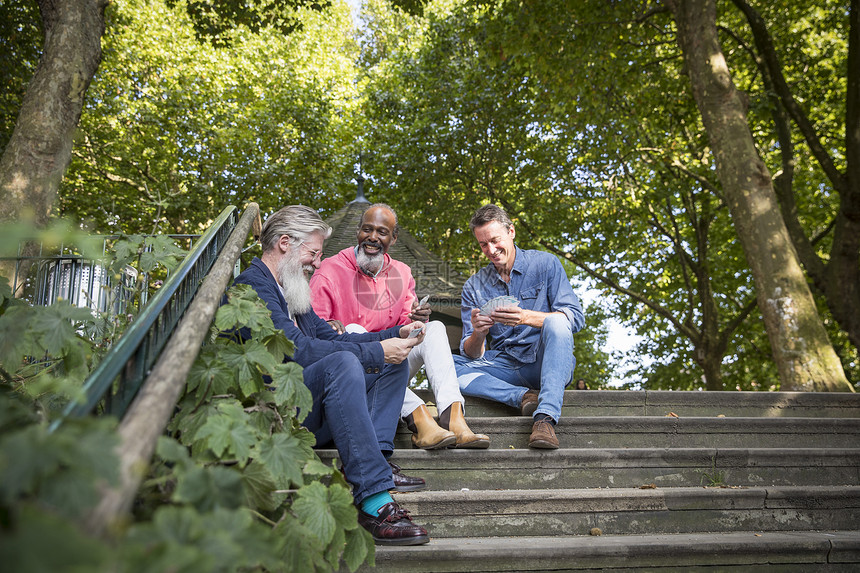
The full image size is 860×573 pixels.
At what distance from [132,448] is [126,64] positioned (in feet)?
52.8

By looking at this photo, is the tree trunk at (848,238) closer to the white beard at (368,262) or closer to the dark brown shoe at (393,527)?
the white beard at (368,262)

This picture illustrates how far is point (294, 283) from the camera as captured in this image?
3.20 m

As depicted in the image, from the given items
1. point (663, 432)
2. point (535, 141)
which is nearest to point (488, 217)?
point (663, 432)

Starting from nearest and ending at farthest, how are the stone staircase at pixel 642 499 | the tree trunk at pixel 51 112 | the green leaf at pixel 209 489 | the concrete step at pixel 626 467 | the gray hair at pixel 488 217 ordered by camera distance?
the green leaf at pixel 209 489 < the stone staircase at pixel 642 499 < the concrete step at pixel 626 467 < the gray hair at pixel 488 217 < the tree trunk at pixel 51 112

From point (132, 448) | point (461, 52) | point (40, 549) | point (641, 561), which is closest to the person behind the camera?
point (40, 549)

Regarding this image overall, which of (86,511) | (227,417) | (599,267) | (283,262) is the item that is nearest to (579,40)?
(599,267)

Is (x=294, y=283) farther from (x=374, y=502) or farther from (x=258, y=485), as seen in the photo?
(x=258, y=485)

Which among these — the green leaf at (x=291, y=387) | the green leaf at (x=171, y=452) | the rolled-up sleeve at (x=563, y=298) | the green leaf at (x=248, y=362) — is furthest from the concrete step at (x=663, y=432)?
the green leaf at (x=171, y=452)

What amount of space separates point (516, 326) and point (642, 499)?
4.88 feet

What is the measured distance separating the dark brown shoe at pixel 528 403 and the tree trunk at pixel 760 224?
312 cm

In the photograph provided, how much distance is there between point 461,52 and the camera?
13.4 m

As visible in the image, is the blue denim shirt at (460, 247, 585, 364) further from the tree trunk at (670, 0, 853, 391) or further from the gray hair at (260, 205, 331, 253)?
the tree trunk at (670, 0, 853, 391)

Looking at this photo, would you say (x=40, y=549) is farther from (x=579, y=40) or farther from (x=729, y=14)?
(x=729, y=14)

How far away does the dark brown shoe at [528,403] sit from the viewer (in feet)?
12.2
